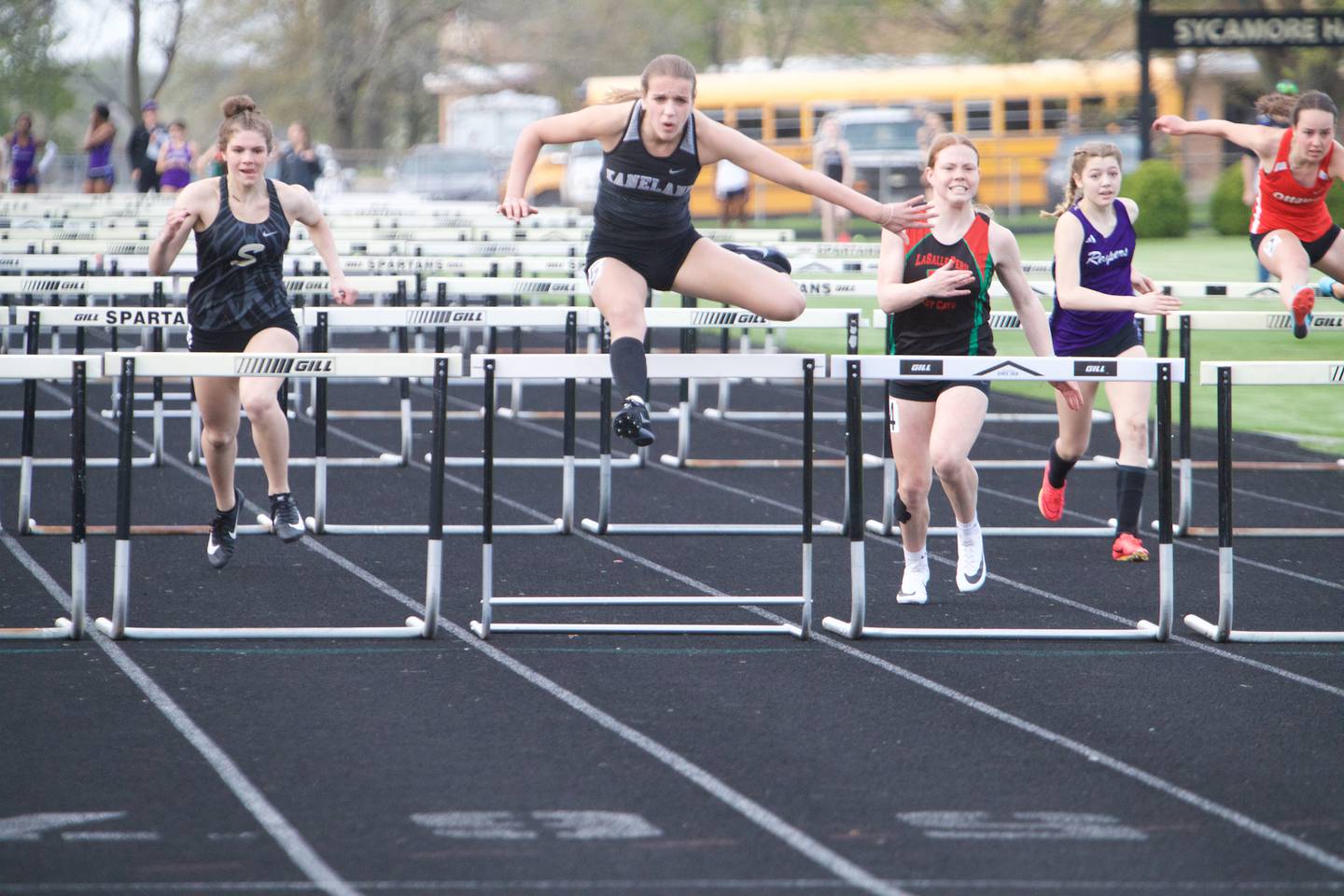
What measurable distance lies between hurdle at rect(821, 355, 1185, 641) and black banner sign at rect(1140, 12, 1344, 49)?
21.2 m

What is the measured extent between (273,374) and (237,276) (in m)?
1.33

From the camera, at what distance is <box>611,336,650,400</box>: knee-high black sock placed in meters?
6.15

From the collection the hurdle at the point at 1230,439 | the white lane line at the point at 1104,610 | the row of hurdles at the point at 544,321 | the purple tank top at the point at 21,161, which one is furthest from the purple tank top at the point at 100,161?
the hurdle at the point at 1230,439

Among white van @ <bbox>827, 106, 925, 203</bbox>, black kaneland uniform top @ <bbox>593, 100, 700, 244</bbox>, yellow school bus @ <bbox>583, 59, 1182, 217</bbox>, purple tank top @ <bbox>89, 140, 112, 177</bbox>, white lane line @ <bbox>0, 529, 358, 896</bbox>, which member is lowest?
white lane line @ <bbox>0, 529, 358, 896</bbox>

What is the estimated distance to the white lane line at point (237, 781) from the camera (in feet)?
13.2

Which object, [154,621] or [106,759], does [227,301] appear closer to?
[154,621]

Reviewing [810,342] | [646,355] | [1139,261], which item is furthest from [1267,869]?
[1139,261]

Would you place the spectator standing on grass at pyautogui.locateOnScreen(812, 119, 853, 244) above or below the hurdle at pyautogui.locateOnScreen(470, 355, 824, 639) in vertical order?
above

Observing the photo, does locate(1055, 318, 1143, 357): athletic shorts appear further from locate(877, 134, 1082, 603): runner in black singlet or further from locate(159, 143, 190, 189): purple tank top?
locate(159, 143, 190, 189): purple tank top

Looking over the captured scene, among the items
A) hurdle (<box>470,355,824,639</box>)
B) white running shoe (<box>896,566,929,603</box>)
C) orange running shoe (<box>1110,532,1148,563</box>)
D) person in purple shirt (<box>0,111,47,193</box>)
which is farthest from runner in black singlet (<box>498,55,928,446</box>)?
person in purple shirt (<box>0,111,47,193</box>)

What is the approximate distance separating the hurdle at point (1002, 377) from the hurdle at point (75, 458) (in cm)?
260

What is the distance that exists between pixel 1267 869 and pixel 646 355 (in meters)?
2.91

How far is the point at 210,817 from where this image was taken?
14.4 ft

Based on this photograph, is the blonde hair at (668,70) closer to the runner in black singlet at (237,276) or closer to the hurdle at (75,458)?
the runner in black singlet at (237,276)
